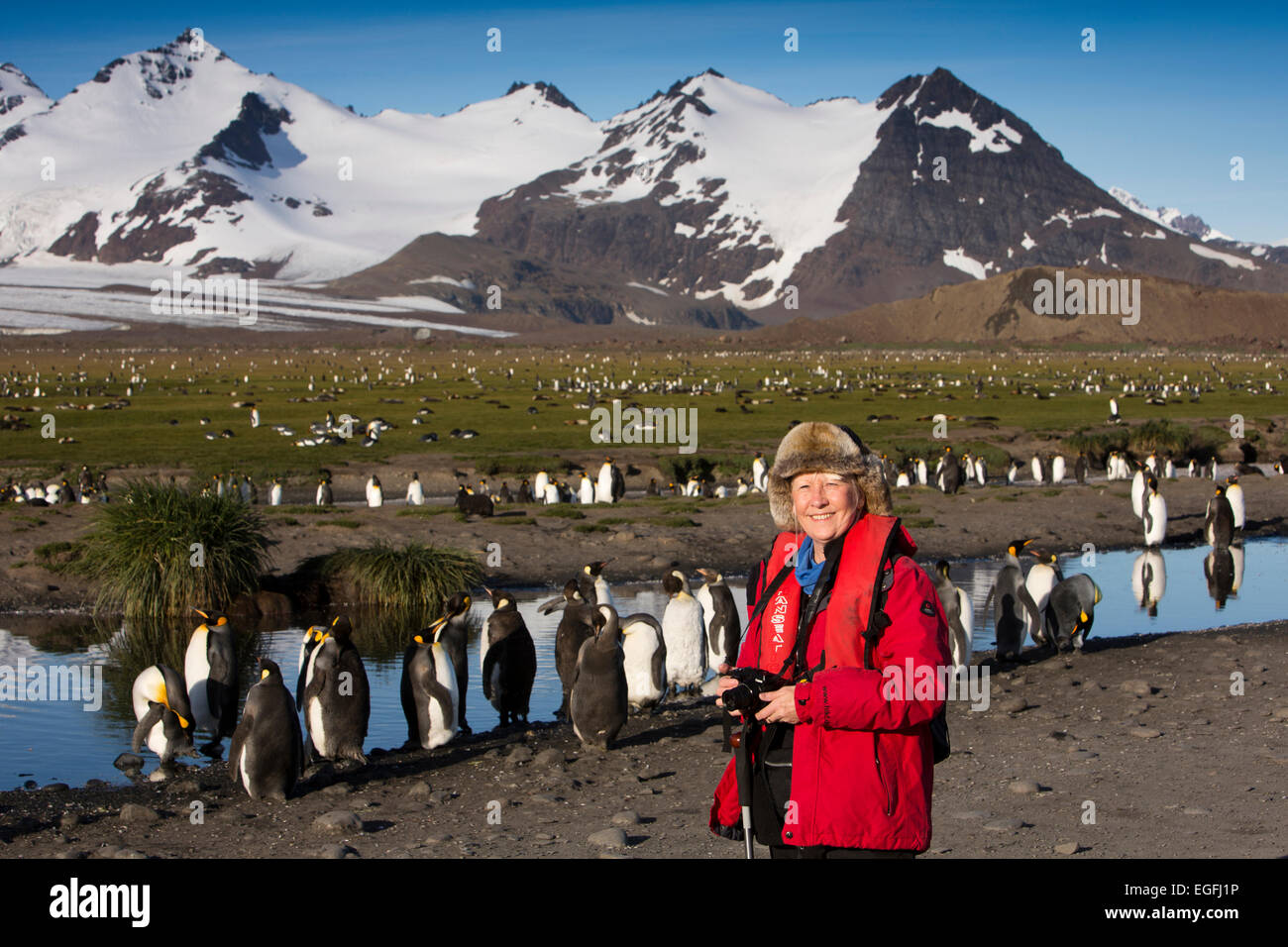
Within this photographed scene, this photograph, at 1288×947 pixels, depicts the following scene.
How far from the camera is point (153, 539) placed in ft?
58.0

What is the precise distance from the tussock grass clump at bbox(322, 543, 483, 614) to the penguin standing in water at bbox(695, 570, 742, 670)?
570cm

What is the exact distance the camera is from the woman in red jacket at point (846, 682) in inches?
150

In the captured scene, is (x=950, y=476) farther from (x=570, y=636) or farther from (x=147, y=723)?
(x=147, y=723)

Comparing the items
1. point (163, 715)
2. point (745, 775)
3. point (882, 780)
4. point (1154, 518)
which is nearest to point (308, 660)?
point (163, 715)

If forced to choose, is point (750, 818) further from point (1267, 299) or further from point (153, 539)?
point (1267, 299)

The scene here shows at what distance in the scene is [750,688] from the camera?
156 inches

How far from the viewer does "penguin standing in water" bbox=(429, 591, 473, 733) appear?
11359 mm

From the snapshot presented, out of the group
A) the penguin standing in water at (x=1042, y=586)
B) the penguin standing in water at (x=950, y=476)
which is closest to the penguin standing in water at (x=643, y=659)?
the penguin standing in water at (x=1042, y=586)

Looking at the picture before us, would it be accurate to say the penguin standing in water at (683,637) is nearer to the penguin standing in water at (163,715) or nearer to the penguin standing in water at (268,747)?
the penguin standing in water at (163,715)

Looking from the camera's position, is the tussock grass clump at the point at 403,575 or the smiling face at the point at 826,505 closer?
the smiling face at the point at 826,505

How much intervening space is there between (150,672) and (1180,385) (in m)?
69.7

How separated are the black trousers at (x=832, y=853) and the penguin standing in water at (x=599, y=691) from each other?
614cm

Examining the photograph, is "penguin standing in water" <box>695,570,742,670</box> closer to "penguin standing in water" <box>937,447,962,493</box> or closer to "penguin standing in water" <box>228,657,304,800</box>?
"penguin standing in water" <box>228,657,304,800</box>

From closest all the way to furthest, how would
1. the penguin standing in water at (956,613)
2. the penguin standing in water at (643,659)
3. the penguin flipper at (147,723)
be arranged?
the penguin flipper at (147,723)
the penguin standing in water at (643,659)
the penguin standing in water at (956,613)
